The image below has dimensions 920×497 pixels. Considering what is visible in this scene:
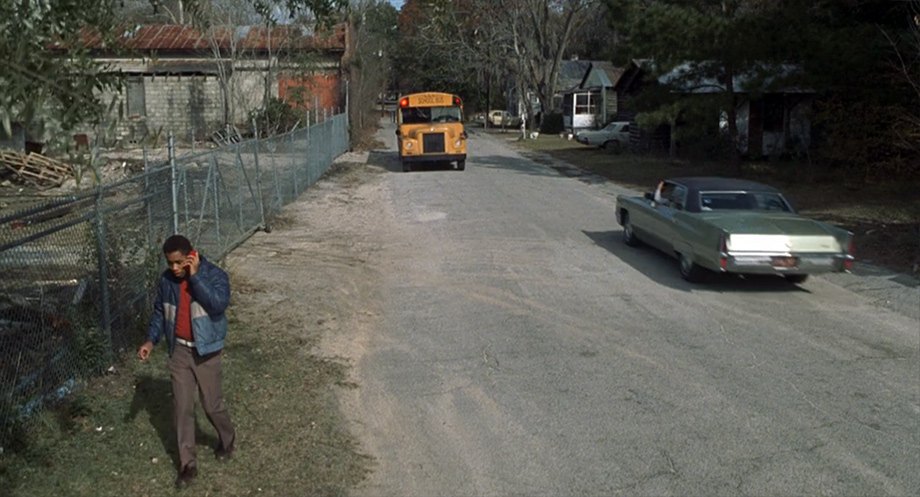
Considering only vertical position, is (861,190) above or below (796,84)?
below

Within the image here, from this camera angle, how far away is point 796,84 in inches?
925

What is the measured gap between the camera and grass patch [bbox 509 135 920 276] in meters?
15.1

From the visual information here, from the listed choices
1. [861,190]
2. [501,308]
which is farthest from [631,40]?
[501,308]

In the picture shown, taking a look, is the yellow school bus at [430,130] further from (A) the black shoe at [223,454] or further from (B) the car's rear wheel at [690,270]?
(A) the black shoe at [223,454]

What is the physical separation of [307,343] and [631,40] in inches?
716

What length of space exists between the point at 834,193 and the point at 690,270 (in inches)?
476

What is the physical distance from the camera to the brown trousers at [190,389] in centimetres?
567

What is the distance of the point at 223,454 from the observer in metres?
6.00

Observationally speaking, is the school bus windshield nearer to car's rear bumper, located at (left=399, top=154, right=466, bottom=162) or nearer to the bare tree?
car's rear bumper, located at (left=399, top=154, right=466, bottom=162)

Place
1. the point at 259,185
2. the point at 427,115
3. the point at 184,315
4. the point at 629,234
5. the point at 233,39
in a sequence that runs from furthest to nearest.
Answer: the point at 233,39
the point at 427,115
the point at 259,185
the point at 629,234
the point at 184,315

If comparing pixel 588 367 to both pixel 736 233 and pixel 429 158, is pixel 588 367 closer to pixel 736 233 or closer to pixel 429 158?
pixel 736 233

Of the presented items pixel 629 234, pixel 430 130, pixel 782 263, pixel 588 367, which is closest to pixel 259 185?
pixel 629 234

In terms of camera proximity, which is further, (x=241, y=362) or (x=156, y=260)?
(x=156, y=260)

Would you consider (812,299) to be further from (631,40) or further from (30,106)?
(631,40)
